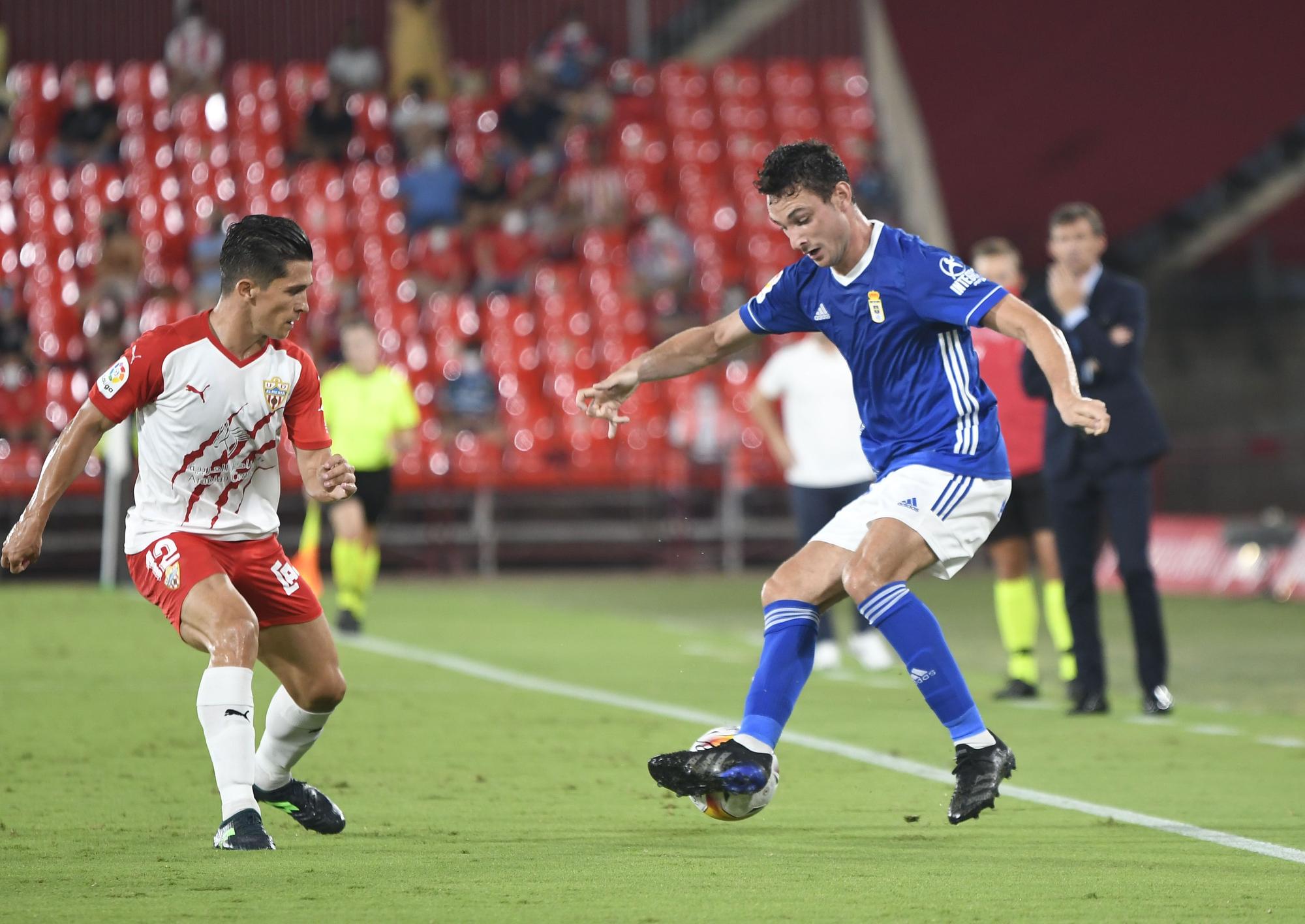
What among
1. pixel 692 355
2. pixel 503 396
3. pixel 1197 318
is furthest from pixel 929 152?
pixel 692 355

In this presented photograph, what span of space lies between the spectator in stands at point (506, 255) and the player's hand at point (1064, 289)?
1371 cm

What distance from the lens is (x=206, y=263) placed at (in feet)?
71.5

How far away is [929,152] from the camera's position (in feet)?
79.1

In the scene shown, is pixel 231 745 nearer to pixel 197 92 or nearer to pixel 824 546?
pixel 824 546

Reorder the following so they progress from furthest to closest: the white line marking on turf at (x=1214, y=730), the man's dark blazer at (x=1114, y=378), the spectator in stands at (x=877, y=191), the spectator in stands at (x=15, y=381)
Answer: the spectator in stands at (x=877, y=191)
the spectator in stands at (x=15, y=381)
the man's dark blazer at (x=1114, y=378)
the white line marking on turf at (x=1214, y=730)

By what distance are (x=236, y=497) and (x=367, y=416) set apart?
26.6 ft

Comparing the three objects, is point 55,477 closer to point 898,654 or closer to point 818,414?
point 898,654

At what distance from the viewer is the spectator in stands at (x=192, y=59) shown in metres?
24.5

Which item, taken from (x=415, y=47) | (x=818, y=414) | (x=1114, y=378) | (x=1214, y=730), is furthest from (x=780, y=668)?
(x=415, y=47)

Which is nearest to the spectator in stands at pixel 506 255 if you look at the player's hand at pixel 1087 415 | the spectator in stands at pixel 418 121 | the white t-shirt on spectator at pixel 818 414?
the spectator in stands at pixel 418 121

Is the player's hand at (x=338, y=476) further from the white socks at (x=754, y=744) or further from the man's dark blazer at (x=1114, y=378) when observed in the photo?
the man's dark blazer at (x=1114, y=378)

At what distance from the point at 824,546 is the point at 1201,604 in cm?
1136

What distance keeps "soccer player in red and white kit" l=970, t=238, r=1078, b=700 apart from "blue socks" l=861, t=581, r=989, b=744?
4131 mm

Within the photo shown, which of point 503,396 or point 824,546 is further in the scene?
point 503,396
